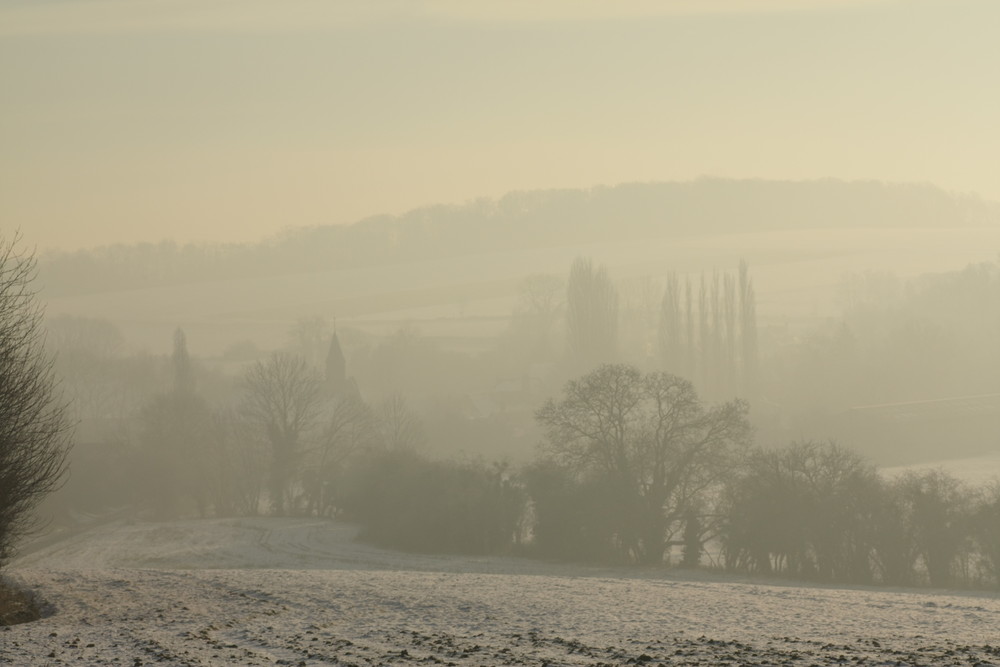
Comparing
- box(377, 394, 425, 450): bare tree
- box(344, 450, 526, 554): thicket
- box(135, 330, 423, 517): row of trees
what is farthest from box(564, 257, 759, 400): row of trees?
box(344, 450, 526, 554): thicket

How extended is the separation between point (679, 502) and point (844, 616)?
21.6 m

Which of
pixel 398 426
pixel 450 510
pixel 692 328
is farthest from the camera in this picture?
pixel 692 328

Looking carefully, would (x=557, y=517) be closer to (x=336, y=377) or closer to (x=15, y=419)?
(x=15, y=419)

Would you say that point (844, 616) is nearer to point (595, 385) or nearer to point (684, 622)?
point (684, 622)

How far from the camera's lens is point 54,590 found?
91.5 feet

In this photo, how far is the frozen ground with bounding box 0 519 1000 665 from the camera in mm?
20547

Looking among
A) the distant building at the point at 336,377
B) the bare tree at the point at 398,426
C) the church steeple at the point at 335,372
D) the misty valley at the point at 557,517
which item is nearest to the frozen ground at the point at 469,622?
the misty valley at the point at 557,517

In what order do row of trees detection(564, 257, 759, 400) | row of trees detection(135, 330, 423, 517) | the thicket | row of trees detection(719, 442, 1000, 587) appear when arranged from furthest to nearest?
row of trees detection(564, 257, 759, 400) → row of trees detection(135, 330, 423, 517) → the thicket → row of trees detection(719, 442, 1000, 587)

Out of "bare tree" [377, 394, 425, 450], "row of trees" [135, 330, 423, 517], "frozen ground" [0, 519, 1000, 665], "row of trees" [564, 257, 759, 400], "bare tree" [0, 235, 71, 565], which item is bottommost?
"frozen ground" [0, 519, 1000, 665]

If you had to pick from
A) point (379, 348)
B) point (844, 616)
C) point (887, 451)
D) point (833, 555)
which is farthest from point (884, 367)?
point (844, 616)

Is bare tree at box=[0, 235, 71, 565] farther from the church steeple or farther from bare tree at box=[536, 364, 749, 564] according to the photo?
the church steeple

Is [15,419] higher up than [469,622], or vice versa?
[15,419]

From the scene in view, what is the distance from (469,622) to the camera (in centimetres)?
2520

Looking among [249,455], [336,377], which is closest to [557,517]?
[249,455]
